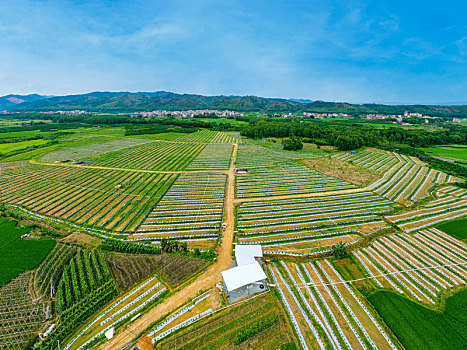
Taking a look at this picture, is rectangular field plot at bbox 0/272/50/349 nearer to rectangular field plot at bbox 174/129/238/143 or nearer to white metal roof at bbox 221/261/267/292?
white metal roof at bbox 221/261/267/292

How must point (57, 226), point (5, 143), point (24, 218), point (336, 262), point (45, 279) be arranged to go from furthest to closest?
point (5, 143)
point (24, 218)
point (57, 226)
point (336, 262)
point (45, 279)

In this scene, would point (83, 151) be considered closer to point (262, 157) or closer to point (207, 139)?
point (207, 139)

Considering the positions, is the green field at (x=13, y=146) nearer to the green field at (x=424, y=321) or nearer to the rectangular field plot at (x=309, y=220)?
the rectangular field plot at (x=309, y=220)

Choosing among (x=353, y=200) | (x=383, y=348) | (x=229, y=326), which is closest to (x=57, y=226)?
(x=229, y=326)

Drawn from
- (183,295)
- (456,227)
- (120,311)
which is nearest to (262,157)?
(456,227)

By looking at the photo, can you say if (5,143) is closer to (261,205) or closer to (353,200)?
(261,205)
